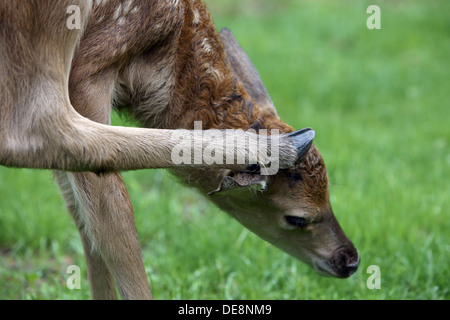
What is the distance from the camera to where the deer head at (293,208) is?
14.2ft

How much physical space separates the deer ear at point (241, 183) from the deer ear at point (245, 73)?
882mm

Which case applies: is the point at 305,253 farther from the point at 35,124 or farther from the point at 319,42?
the point at 319,42

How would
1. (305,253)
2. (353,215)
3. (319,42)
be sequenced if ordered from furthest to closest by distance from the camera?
(319,42)
(353,215)
(305,253)

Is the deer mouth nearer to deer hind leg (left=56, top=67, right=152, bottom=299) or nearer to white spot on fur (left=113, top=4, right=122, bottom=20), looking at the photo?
deer hind leg (left=56, top=67, right=152, bottom=299)

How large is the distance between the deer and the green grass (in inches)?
24.8

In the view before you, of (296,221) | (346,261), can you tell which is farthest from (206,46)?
(346,261)

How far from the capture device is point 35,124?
139 inches

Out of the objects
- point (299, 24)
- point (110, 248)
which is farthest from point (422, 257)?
point (299, 24)

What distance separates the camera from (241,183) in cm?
386

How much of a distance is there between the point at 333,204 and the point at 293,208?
83.6 inches

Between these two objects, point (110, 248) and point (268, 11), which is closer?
point (110, 248)
